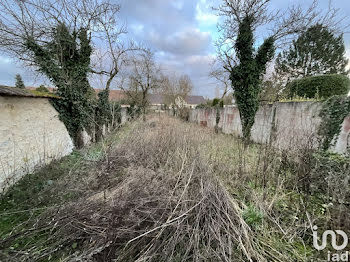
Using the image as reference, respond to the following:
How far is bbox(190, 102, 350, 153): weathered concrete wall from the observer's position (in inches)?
144

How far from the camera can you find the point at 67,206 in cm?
219

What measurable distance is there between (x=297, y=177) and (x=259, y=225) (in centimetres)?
144

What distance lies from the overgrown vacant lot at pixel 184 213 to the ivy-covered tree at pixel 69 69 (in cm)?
352

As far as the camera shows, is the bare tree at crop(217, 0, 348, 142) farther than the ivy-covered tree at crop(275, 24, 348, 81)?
No

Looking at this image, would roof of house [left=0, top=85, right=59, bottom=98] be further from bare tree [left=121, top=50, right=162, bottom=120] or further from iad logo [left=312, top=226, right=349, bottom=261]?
bare tree [left=121, top=50, right=162, bottom=120]

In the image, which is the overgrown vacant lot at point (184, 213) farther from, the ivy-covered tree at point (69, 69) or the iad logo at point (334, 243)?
the ivy-covered tree at point (69, 69)

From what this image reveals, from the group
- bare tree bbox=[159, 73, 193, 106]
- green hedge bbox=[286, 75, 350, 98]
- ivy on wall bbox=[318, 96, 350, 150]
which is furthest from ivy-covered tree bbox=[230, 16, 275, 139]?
bare tree bbox=[159, 73, 193, 106]

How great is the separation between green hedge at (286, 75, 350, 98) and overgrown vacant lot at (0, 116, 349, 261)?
4206 mm

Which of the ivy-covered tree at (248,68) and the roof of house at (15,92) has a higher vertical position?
the ivy-covered tree at (248,68)

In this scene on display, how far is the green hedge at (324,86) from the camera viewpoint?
539 centimetres

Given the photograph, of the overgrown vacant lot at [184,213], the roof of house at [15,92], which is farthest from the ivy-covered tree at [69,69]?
the overgrown vacant lot at [184,213]

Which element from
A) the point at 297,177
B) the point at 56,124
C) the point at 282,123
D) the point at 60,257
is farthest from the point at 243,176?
the point at 56,124

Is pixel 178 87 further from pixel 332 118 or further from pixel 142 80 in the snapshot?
pixel 332 118

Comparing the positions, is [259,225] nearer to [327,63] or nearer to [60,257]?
[60,257]
